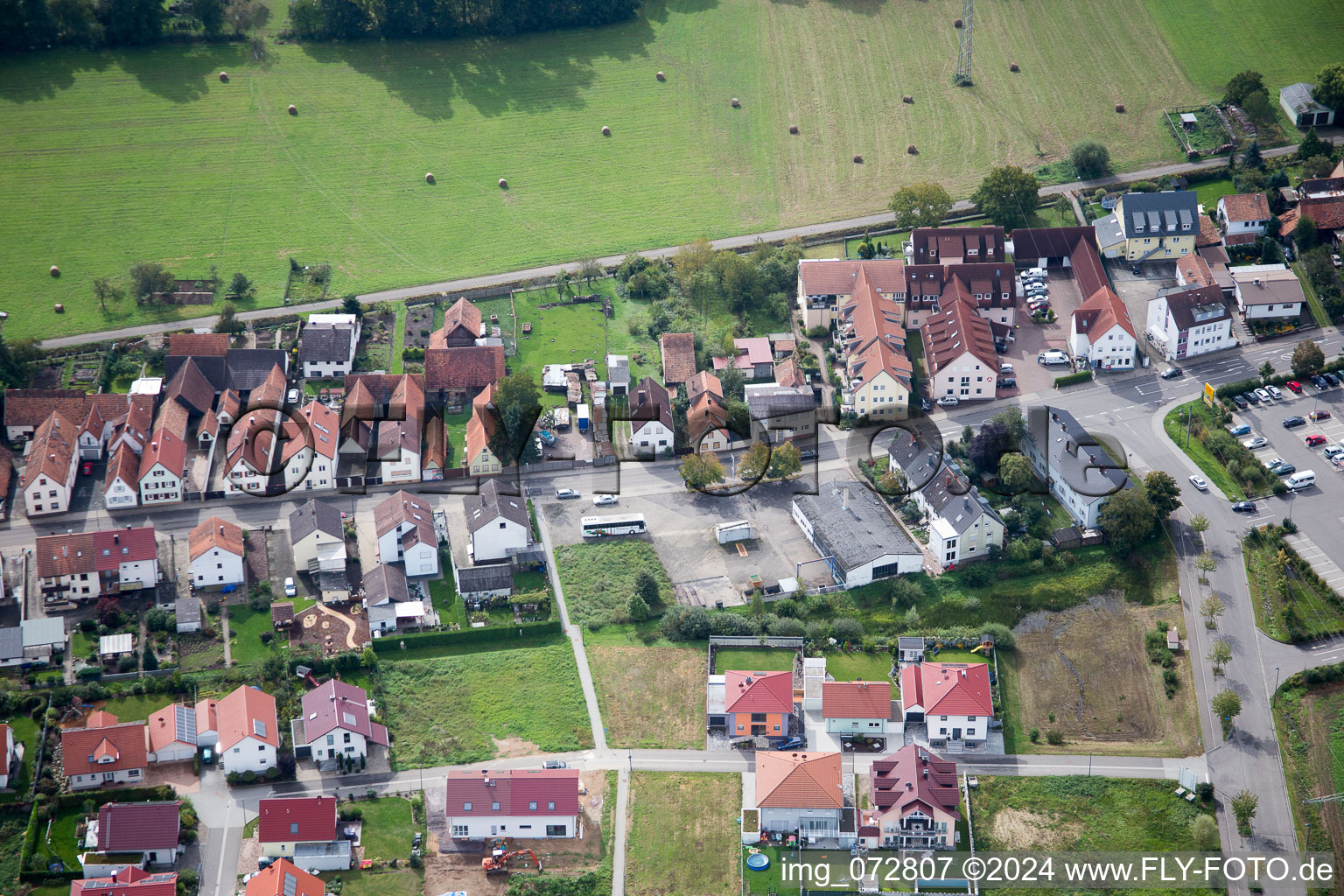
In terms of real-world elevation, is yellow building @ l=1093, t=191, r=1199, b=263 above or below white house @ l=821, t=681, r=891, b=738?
above

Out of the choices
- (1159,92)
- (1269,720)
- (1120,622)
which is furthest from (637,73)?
(1269,720)

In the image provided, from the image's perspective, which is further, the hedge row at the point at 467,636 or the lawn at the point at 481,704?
the hedge row at the point at 467,636

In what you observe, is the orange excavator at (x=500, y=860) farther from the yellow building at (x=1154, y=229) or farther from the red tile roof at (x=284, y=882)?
the yellow building at (x=1154, y=229)

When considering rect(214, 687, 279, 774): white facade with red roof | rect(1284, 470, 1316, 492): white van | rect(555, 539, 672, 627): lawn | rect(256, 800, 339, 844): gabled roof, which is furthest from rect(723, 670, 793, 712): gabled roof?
rect(1284, 470, 1316, 492): white van

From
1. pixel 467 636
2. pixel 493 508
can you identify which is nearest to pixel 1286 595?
pixel 493 508

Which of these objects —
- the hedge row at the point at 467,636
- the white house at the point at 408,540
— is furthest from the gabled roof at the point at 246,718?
the white house at the point at 408,540

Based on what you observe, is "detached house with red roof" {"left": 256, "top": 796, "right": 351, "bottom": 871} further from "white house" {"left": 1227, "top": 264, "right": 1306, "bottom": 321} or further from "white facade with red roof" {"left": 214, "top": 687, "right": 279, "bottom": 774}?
"white house" {"left": 1227, "top": 264, "right": 1306, "bottom": 321}

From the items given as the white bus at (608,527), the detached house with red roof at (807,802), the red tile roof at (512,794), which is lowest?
the detached house with red roof at (807,802)

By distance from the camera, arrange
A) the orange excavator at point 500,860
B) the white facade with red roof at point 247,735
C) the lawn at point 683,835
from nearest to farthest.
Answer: the lawn at point 683,835 → the orange excavator at point 500,860 → the white facade with red roof at point 247,735
